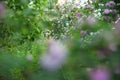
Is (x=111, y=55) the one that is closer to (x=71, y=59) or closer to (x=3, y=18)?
(x=71, y=59)

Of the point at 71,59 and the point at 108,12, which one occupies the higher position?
the point at 71,59

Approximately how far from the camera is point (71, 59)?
616 millimetres

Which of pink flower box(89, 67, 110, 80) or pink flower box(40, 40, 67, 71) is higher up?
pink flower box(40, 40, 67, 71)

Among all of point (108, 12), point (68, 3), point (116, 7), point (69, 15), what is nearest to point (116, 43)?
point (108, 12)

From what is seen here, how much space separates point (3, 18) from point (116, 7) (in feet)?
13.0

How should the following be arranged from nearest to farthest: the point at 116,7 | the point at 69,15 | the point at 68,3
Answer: the point at 116,7
the point at 69,15
the point at 68,3

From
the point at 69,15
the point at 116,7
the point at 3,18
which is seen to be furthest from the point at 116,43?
the point at 69,15

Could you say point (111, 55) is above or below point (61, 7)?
above

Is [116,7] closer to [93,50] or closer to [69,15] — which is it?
[69,15]

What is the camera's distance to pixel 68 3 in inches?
255

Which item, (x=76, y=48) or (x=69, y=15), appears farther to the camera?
(x=69, y=15)

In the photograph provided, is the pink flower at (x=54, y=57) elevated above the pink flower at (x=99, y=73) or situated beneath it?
elevated above

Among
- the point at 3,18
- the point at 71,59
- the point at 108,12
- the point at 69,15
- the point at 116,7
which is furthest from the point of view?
the point at 69,15

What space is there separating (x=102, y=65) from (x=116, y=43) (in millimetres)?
55
